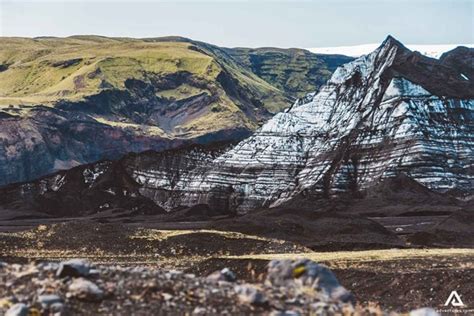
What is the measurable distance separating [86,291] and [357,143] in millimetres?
130896

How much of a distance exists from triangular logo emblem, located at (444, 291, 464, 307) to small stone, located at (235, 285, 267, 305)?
77.9ft

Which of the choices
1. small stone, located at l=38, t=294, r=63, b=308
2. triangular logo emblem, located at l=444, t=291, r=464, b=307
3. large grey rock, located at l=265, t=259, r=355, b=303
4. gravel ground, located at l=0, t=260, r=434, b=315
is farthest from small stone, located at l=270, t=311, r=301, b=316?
triangular logo emblem, located at l=444, t=291, r=464, b=307

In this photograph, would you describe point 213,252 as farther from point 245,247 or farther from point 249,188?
point 249,188

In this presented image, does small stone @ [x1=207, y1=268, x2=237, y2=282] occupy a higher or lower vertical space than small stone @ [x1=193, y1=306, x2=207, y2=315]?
higher

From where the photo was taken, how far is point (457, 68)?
580 ft

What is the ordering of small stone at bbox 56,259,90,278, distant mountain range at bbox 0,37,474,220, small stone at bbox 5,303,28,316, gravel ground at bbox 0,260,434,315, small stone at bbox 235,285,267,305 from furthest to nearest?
distant mountain range at bbox 0,37,474,220
small stone at bbox 56,259,90,278
small stone at bbox 235,285,267,305
gravel ground at bbox 0,260,434,315
small stone at bbox 5,303,28,316

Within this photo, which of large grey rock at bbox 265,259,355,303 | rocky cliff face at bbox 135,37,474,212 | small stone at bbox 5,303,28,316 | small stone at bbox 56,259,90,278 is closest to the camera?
small stone at bbox 5,303,28,316

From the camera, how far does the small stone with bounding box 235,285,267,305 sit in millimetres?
13055

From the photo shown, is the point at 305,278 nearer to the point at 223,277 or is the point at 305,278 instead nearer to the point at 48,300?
the point at 223,277

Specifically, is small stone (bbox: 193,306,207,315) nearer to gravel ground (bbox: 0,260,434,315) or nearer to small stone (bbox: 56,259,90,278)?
gravel ground (bbox: 0,260,434,315)

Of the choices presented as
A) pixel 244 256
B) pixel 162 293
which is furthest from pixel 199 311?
pixel 244 256

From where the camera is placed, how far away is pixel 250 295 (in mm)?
13172

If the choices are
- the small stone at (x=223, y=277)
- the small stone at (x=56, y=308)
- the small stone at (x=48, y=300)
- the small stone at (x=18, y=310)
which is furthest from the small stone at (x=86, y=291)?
the small stone at (x=223, y=277)

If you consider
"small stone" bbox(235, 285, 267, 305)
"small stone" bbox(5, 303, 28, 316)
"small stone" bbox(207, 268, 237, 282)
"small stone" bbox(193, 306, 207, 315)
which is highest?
"small stone" bbox(235, 285, 267, 305)
